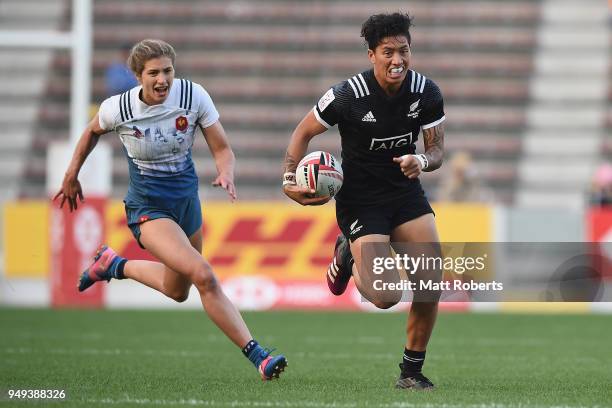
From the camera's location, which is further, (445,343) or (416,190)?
(445,343)

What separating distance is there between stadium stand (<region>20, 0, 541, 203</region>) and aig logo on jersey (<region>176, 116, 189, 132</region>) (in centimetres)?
1146

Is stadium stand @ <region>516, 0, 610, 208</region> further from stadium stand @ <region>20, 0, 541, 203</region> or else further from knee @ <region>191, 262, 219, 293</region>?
knee @ <region>191, 262, 219, 293</region>

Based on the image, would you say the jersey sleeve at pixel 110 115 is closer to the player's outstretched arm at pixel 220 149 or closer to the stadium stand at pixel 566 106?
the player's outstretched arm at pixel 220 149

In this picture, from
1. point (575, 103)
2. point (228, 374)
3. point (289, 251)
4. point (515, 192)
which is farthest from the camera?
point (575, 103)

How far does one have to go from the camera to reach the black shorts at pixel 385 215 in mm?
6461

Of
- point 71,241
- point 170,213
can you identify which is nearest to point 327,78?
point 71,241

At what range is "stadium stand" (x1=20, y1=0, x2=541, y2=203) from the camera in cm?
1862

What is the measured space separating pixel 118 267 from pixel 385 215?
209cm

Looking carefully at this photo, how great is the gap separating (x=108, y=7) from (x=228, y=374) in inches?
547

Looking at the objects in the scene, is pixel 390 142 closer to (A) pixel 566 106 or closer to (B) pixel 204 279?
(B) pixel 204 279

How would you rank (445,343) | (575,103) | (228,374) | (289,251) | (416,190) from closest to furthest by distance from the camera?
(416,190)
(228,374)
(445,343)
(289,251)
(575,103)

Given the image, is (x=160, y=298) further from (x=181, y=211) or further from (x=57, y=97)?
(x=181, y=211)

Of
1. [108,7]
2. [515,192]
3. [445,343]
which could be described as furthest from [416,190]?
[108,7]

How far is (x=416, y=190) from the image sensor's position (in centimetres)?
660
